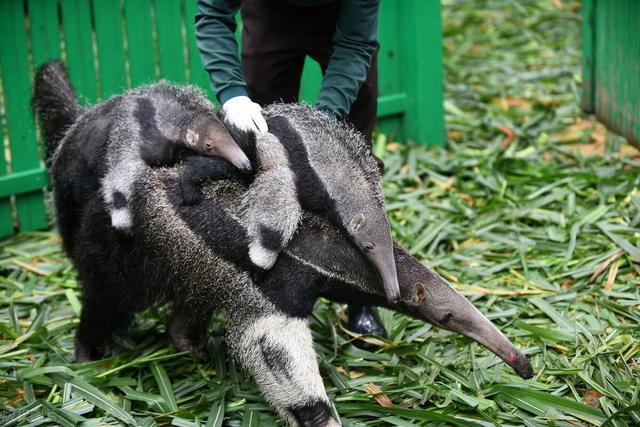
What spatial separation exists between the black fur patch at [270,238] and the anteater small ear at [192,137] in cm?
76

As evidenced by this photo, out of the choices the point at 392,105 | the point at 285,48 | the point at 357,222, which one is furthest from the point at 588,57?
the point at 357,222

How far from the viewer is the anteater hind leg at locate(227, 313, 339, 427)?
A: 4.19 m

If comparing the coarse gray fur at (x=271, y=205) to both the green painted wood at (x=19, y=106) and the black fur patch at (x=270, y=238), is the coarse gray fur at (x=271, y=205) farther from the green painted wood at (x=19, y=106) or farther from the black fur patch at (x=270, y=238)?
the green painted wood at (x=19, y=106)

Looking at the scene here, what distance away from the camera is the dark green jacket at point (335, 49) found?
4.51 meters

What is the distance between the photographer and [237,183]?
4336 mm

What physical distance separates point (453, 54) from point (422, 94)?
7.84 ft

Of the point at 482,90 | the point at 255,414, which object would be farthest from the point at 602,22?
the point at 255,414

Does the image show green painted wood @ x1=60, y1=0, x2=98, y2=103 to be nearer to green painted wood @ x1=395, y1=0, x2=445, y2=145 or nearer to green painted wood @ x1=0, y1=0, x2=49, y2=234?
green painted wood @ x1=0, y1=0, x2=49, y2=234

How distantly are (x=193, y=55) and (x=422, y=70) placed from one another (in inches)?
88.1

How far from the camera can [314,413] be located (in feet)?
13.9

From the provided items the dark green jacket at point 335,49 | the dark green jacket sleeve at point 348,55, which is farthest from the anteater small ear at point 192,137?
the dark green jacket sleeve at point 348,55

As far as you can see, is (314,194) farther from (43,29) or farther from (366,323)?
(43,29)

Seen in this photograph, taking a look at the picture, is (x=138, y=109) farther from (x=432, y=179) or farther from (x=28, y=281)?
(x=432, y=179)

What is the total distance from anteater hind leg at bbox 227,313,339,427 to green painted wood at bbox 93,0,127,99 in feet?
11.8
